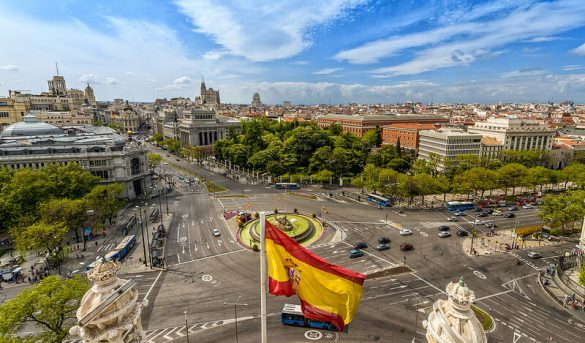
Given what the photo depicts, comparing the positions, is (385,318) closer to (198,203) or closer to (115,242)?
(115,242)

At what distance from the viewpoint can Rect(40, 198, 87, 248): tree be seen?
168 feet

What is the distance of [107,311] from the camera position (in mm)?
10445

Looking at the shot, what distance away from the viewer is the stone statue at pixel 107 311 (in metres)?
10.2

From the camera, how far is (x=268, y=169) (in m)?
106

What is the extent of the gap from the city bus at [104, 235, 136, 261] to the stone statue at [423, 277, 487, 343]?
49.0m

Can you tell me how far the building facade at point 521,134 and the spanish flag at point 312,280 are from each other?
134 meters

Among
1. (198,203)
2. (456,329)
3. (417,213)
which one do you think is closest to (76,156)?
(198,203)

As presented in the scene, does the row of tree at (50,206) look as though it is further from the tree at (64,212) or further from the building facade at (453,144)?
the building facade at (453,144)

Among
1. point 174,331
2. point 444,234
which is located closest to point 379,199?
point 444,234

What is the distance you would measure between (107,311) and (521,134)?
148 m

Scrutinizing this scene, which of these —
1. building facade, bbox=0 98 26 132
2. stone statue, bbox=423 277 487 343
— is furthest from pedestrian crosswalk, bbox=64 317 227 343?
building facade, bbox=0 98 26 132

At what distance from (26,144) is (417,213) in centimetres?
9859

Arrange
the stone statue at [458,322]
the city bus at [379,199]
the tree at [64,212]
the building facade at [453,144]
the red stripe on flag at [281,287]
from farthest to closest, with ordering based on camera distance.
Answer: the building facade at [453,144], the city bus at [379,199], the tree at [64,212], the red stripe on flag at [281,287], the stone statue at [458,322]

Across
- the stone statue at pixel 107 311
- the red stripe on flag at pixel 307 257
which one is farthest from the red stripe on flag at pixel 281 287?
the stone statue at pixel 107 311
